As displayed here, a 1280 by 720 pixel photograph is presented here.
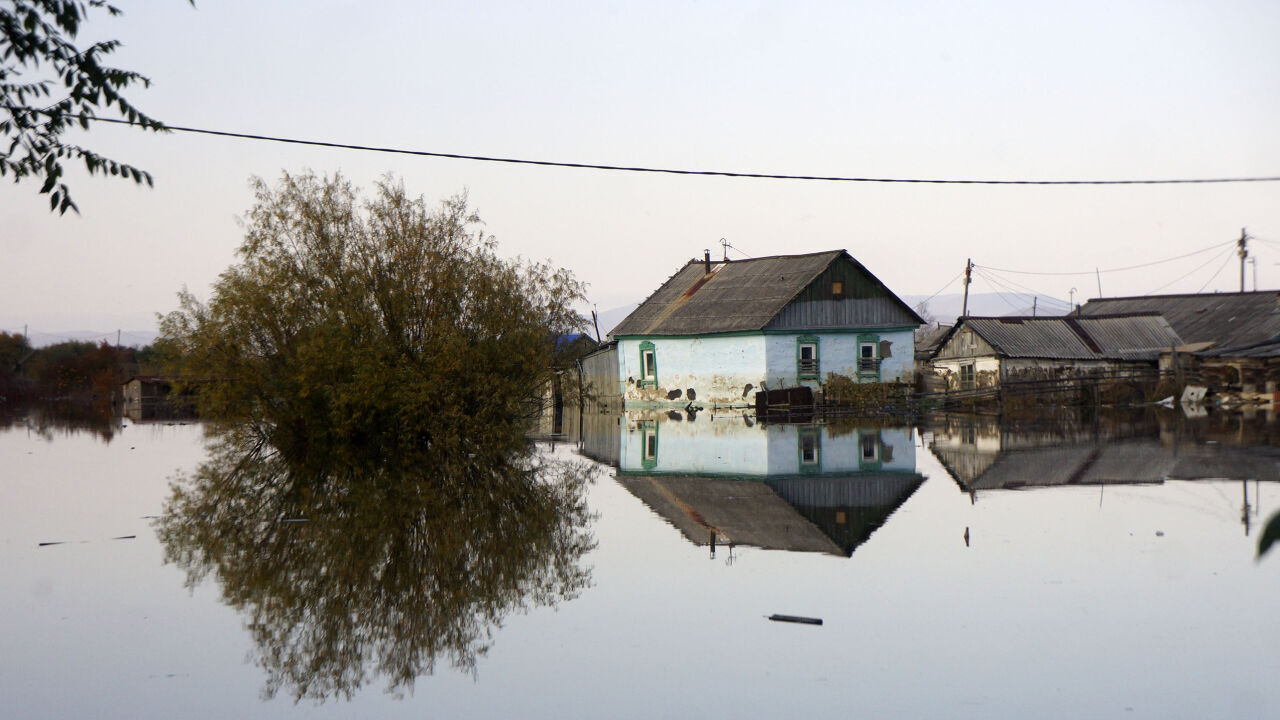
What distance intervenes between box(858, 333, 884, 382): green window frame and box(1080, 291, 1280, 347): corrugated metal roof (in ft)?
53.3

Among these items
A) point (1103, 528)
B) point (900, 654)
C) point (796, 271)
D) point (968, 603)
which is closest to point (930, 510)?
point (1103, 528)

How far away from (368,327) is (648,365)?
75.0ft

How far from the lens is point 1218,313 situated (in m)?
49.1

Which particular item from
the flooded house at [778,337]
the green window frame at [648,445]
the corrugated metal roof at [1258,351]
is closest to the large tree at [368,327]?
the green window frame at [648,445]

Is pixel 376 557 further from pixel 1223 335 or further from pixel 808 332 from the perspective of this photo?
pixel 1223 335

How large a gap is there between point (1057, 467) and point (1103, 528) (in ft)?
19.6

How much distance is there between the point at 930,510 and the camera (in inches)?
462

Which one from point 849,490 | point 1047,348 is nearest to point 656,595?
point 849,490

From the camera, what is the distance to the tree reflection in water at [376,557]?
20.9ft

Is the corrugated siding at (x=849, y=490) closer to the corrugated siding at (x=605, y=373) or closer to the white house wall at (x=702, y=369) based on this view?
the white house wall at (x=702, y=369)

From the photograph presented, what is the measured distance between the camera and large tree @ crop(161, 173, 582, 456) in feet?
64.5

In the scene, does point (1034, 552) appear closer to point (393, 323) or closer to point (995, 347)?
point (393, 323)

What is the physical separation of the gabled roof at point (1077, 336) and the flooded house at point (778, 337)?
5.00m

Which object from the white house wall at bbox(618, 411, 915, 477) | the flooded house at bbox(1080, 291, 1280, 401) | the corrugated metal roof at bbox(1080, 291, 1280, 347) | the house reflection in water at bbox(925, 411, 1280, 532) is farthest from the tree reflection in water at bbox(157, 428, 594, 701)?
the corrugated metal roof at bbox(1080, 291, 1280, 347)
